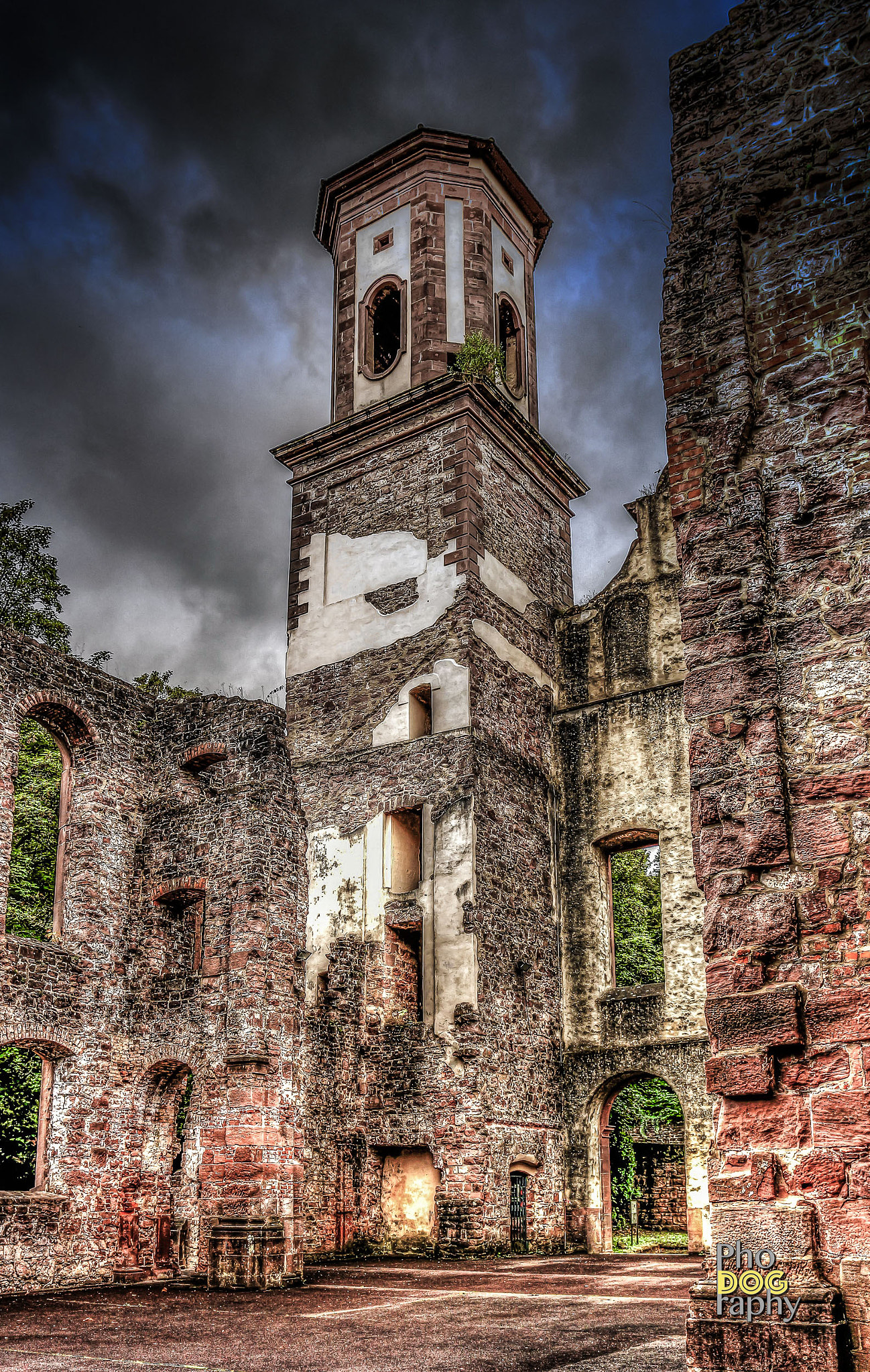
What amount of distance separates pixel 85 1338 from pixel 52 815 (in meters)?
10.8

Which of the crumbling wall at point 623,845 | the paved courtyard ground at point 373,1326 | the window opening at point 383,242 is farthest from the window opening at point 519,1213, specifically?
the window opening at point 383,242

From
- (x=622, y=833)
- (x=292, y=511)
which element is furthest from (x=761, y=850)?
(x=292, y=511)

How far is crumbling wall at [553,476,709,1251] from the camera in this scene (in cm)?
1642

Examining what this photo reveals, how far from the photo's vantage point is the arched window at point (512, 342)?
21.2 meters

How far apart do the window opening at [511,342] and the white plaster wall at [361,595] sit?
4.42 meters

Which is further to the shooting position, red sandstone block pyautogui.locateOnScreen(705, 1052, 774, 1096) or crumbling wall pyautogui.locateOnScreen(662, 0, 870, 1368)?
red sandstone block pyautogui.locateOnScreen(705, 1052, 774, 1096)

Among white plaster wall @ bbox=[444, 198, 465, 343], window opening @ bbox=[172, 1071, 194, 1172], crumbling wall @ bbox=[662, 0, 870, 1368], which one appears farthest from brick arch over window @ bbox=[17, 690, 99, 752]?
white plaster wall @ bbox=[444, 198, 465, 343]

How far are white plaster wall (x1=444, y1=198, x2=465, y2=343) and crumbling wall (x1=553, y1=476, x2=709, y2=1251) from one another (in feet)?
14.2

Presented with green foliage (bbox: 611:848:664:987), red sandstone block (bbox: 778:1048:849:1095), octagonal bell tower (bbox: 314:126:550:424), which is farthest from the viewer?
green foliage (bbox: 611:848:664:987)

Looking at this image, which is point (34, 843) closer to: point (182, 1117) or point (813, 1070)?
point (182, 1117)

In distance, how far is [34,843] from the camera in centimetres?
1773

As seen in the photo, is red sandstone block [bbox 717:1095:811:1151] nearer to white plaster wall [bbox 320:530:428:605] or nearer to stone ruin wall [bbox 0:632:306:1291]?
stone ruin wall [bbox 0:632:306:1291]

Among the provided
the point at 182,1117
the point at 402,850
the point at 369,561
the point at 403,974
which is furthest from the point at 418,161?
the point at 182,1117

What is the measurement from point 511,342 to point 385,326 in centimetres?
235
